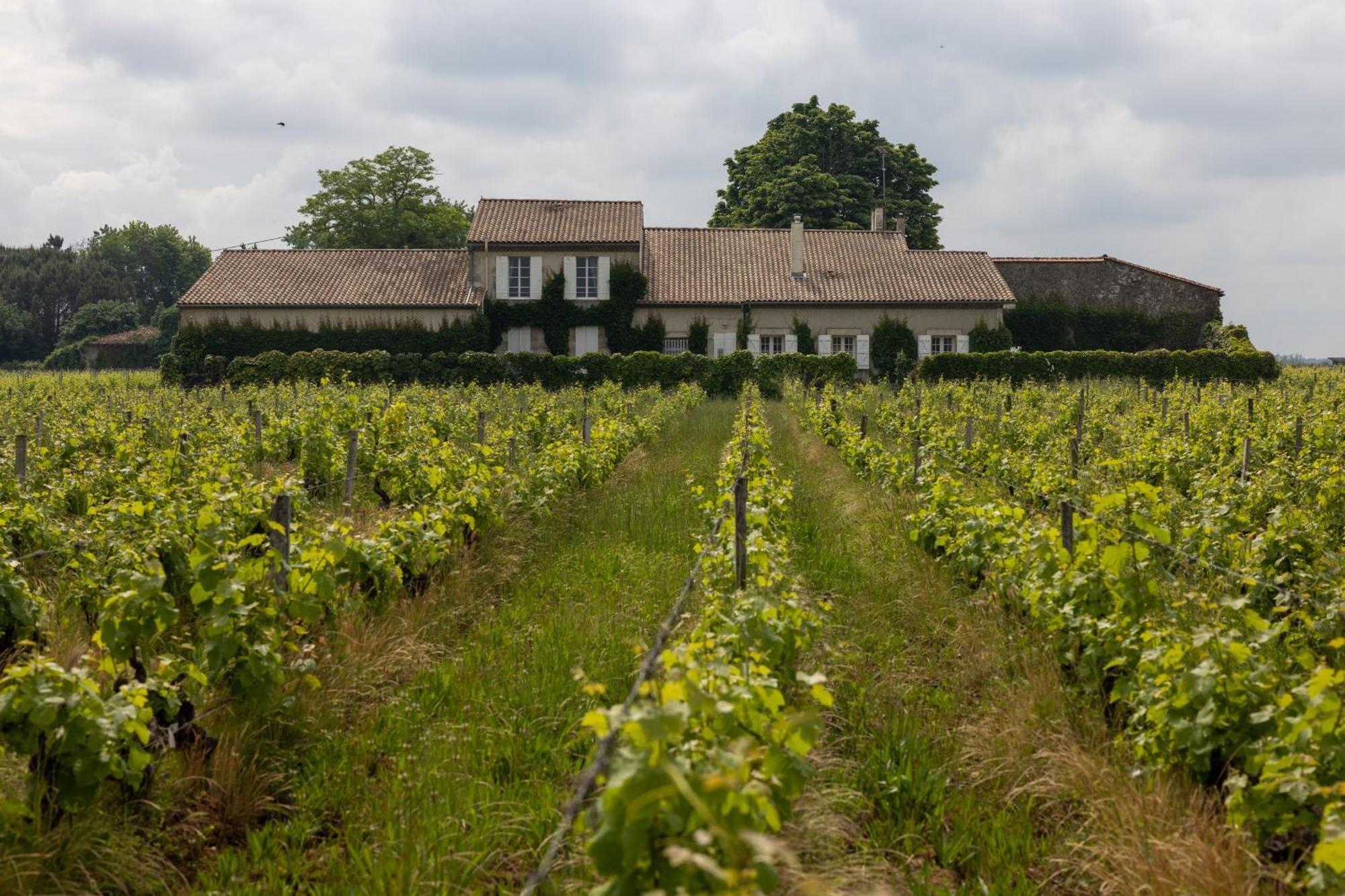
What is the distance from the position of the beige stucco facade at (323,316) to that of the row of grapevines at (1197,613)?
24847mm

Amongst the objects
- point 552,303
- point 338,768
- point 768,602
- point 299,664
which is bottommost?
point 338,768

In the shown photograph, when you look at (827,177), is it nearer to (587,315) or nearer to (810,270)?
(810,270)

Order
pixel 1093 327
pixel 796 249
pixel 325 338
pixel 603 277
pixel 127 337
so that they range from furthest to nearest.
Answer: pixel 127 337, pixel 1093 327, pixel 796 249, pixel 603 277, pixel 325 338

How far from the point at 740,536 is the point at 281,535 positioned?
2327mm

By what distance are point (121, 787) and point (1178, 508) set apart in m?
7.19

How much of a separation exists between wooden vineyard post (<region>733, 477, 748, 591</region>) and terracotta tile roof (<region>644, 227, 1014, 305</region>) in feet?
89.2

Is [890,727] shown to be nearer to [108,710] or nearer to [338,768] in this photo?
[338,768]

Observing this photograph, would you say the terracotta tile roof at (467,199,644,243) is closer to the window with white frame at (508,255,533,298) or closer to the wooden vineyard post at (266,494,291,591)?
the window with white frame at (508,255,533,298)

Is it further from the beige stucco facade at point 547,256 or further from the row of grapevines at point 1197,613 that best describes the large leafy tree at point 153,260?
the row of grapevines at point 1197,613

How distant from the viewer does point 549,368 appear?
2952 centimetres

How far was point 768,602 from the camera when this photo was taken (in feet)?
13.3

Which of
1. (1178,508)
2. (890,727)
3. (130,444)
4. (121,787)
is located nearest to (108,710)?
(121,787)

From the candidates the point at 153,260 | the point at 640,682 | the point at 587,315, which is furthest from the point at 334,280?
the point at 153,260

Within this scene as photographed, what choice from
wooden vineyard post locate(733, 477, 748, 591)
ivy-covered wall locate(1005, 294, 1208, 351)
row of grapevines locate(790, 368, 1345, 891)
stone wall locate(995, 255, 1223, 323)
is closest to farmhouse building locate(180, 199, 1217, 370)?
ivy-covered wall locate(1005, 294, 1208, 351)
